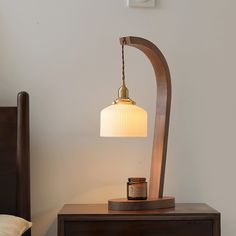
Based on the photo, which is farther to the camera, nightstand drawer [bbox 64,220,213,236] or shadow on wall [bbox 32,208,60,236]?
shadow on wall [bbox 32,208,60,236]

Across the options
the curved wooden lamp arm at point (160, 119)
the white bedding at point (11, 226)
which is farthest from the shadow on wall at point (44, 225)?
the curved wooden lamp arm at point (160, 119)

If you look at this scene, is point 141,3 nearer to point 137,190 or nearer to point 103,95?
point 103,95

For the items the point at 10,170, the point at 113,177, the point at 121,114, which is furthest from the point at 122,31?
the point at 10,170

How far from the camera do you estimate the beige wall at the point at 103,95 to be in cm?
172

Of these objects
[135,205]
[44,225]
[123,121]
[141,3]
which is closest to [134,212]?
[135,205]

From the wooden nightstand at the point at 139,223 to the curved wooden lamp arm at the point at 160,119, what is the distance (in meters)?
0.15

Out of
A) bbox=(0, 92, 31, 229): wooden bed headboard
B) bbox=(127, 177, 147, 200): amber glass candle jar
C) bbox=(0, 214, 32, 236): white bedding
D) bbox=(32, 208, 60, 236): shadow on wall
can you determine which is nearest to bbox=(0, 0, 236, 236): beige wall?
bbox=(32, 208, 60, 236): shadow on wall

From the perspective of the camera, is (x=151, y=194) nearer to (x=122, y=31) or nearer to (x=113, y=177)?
(x=113, y=177)

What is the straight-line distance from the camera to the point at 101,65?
1.75m

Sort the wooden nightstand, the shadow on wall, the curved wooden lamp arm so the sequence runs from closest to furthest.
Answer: the wooden nightstand, the curved wooden lamp arm, the shadow on wall

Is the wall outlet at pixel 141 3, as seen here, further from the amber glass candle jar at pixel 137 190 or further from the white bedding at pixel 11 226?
the white bedding at pixel 11 226

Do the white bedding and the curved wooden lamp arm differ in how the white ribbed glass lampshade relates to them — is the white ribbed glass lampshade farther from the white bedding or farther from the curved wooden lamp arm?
the white bedding

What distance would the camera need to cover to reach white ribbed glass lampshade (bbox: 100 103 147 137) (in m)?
1.46

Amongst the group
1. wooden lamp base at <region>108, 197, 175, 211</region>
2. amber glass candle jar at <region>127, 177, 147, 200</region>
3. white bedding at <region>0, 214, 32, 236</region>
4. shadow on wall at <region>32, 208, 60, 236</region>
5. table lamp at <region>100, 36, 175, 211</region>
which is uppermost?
table lamp at <region>100, 36, 175, 211</region>
